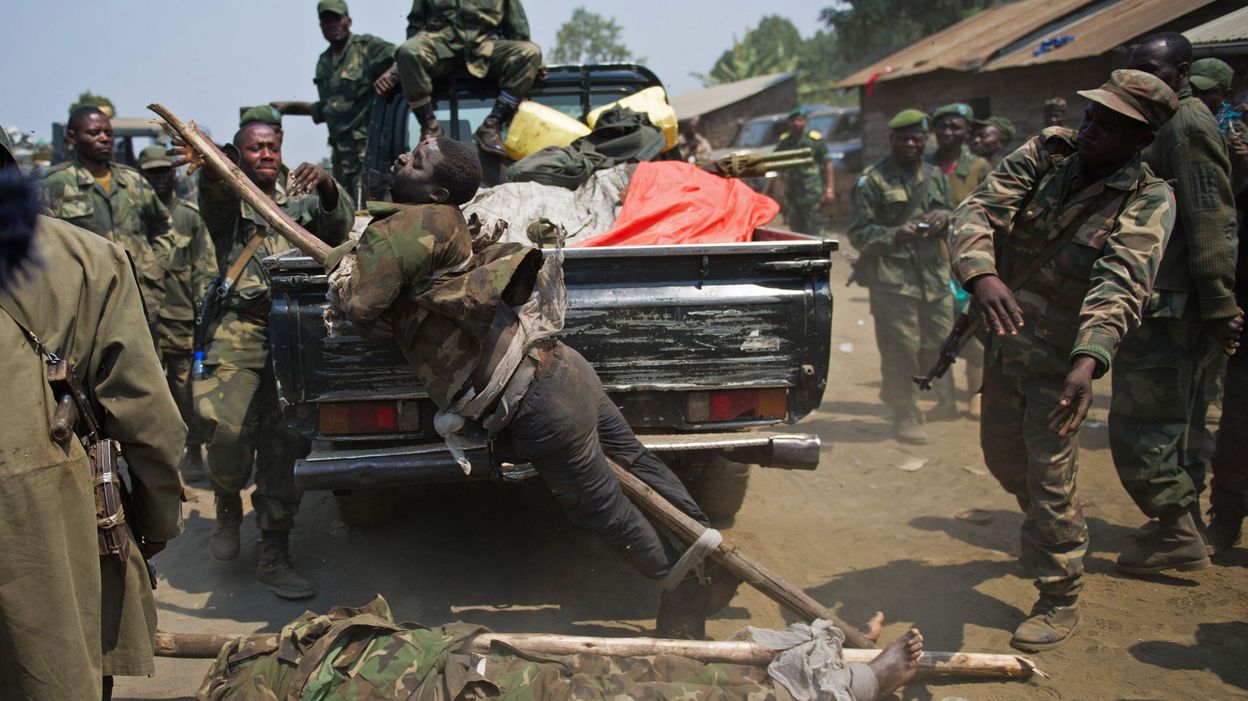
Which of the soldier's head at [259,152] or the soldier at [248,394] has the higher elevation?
the soldier's head at [259,152]

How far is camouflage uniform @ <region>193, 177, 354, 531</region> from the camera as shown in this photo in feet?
13.5

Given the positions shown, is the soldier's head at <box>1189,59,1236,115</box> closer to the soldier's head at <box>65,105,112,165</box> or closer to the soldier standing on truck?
the soldier standing on truck

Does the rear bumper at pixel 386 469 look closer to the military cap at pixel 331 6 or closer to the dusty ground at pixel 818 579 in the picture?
the dusty ground at pixel 818 579

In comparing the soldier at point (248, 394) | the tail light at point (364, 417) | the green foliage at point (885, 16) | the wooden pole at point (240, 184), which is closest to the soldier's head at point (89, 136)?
the soldier at point (248, 394)

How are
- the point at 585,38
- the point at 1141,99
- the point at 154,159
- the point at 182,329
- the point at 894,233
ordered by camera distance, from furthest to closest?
the point at 585,38, the point at 154,159, the point at 894,233, the point at 182,329, the point at 1141,99

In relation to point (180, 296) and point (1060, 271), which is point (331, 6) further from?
point (1060, 271)

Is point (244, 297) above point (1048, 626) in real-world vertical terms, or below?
above

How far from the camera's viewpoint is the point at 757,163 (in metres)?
5.26

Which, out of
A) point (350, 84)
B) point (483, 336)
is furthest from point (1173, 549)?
point (350, 84)

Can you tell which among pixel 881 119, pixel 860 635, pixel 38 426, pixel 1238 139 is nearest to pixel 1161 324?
pixel 1238 139

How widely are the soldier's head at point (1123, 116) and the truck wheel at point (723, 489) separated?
2.04 metres

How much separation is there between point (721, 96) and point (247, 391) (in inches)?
962

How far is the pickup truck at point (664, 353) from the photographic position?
3510mm

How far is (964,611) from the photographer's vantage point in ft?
12.6
